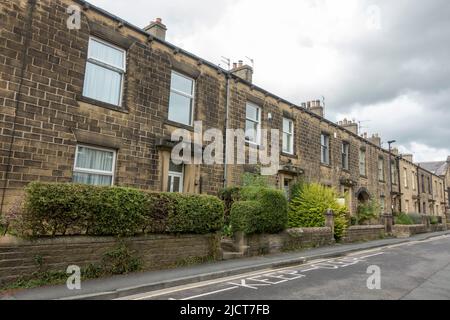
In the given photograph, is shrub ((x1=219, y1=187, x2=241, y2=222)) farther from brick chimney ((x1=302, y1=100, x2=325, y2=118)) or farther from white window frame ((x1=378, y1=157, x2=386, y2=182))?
white window frame ((x1=378, y1=157, x2=386, y2=182))

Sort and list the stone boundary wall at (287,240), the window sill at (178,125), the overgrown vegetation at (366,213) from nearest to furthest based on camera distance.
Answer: the stone boundary wall at (287,240)
the window sill at (178,125)
the overgrown vegetation at (366,213)

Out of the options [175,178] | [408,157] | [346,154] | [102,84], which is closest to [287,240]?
[175,178]

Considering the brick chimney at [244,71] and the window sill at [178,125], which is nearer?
the window sill at [178,125]

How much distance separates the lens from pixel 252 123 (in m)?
16.7

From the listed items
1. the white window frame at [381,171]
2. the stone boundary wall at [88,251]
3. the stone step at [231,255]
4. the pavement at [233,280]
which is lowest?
the pavement at [233,280]

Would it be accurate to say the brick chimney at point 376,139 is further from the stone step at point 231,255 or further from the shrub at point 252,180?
the stone step at point 231,255

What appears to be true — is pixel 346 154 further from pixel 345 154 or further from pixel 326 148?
pixel 326 148

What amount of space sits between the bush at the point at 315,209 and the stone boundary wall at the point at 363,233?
2.12 feet

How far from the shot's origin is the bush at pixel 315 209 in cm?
1598

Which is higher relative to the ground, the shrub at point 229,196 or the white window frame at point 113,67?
the white window frame at point 113,67

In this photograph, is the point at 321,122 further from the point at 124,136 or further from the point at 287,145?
the point at 124,136

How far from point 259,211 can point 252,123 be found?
19.9 feet

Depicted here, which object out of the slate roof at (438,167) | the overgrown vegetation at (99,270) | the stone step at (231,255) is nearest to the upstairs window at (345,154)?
the stone step at (231,255)
